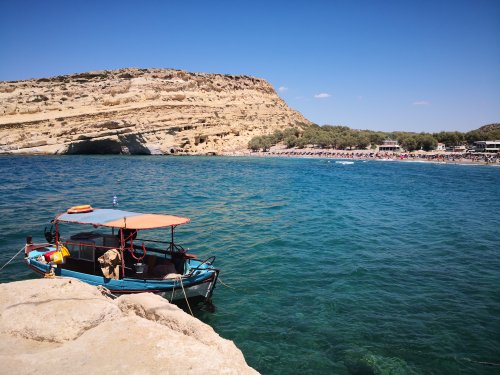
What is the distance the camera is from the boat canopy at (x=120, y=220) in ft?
34.8

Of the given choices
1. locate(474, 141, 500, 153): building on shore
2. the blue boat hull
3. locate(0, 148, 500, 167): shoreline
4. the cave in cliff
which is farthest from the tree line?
the blue boat hull

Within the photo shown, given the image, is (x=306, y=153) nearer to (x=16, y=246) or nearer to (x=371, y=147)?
(x=371, y=147)

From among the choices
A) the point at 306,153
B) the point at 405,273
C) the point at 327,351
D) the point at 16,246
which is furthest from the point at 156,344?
the point at 306,153

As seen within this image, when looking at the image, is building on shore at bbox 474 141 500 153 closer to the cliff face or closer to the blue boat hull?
the cliff face

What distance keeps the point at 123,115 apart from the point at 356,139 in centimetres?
7398

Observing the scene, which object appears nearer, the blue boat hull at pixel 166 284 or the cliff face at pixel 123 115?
the blue boat hull at pixel 166 284

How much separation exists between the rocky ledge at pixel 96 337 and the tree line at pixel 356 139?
98.7 m

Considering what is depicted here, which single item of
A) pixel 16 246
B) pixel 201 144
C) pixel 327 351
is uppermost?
pixel 201 144

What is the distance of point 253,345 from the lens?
28.8 feet

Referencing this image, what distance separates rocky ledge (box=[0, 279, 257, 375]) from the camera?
4.46 metres

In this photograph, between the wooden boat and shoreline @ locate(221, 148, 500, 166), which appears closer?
the wooden boat

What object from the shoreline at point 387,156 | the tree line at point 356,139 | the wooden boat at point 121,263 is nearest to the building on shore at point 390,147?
the tree line at point 356,139

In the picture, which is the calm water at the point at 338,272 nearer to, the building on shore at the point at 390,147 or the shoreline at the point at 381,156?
the shoreline at the point at 381,156

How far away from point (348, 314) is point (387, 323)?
108 centimetres
